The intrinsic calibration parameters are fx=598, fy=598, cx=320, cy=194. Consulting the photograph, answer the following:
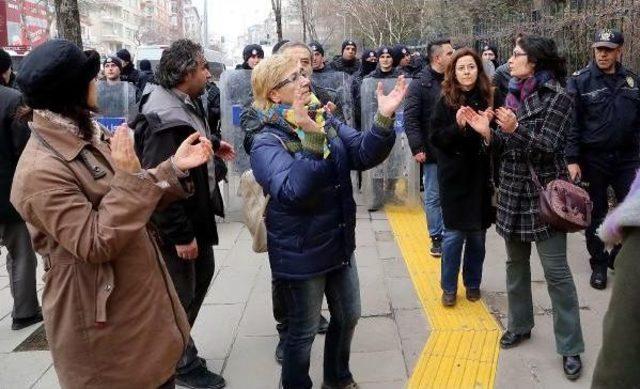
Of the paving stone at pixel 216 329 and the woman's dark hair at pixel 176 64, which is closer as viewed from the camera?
the woman's dark hair at pixel 176 64

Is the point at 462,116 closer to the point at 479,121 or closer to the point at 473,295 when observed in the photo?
the point at 479,121

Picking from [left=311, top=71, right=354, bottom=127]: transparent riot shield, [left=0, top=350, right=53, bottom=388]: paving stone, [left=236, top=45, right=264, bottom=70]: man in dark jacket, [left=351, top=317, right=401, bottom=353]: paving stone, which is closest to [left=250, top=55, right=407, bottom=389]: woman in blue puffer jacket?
[left=351, top=317, right=401, bottom=353]: paving stone

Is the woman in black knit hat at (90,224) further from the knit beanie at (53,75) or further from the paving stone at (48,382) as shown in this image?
the paving stone at (48,382)

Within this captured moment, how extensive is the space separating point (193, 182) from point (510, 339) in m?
2.13

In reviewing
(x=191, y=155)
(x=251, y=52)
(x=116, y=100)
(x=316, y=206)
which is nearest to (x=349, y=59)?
(x=251, y=52)

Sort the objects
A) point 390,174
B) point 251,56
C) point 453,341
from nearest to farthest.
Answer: point 453,341, point 390,174, point 251,56

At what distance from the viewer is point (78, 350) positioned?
1.95 m

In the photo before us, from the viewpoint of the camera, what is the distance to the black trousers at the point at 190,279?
3100 mm

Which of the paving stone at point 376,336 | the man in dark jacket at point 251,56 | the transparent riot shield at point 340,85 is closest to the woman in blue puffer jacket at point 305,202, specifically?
the paving stone at point 376,336

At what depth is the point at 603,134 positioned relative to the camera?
14.8ft

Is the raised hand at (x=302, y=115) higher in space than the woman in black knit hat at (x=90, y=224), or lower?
higher

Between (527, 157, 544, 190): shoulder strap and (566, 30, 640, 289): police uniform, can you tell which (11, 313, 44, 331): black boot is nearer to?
(527, 157, 544, 190): shoulder strap

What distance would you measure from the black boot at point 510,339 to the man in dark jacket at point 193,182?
169 cm

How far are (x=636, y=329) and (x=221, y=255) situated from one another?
4912 mm
